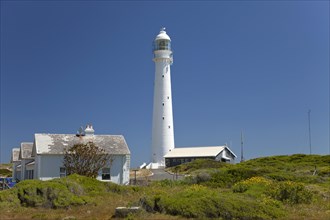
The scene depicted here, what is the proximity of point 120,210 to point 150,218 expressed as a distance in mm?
1127

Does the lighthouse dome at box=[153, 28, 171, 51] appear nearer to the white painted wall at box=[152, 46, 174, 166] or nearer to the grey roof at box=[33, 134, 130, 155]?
the white painted wall at box=[152, 46, 174, 166]

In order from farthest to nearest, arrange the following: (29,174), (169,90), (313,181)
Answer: (169,90)
(29,174)
(313,181)

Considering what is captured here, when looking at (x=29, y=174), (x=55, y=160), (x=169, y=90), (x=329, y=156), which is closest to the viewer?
(x=55, y=160)

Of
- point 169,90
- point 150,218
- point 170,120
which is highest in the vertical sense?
point 169,90

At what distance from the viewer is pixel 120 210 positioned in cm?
1416

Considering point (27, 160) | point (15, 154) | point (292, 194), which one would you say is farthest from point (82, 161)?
point (292, 194)

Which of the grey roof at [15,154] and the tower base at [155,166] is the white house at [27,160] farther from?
the tower base at [155,166]

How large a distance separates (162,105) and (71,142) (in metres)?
24.4

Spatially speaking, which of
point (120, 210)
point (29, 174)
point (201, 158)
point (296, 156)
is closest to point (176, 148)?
point (201, 158)

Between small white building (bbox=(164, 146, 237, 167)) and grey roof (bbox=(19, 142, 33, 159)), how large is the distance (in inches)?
953

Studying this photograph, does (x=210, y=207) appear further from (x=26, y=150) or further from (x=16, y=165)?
(x=16, y=165)

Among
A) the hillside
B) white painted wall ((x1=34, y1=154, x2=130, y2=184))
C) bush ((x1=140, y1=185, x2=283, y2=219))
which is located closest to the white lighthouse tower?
white painted wall ((x1=34, y1=154, x2=130, y2=184))

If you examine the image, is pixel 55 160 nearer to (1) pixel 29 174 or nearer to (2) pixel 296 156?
(1) pixel 29 174

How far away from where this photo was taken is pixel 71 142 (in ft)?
106
